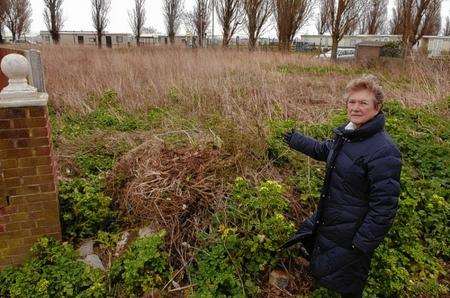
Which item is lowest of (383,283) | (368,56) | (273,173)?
(383,283)

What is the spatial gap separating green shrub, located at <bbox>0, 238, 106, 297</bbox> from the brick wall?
114 mm

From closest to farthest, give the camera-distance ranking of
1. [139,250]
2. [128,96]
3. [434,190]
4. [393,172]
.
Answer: [393,172] → [139,250] → [434,190] → [128,96]

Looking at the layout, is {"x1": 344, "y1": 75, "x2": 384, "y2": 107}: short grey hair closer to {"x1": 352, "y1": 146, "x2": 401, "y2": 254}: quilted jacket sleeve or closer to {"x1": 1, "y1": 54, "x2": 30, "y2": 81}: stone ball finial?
{"x1": 352, "y1": 146, "x2": 401, "y2": 254}: quilted jacket sleeve

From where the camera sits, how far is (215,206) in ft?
10.7

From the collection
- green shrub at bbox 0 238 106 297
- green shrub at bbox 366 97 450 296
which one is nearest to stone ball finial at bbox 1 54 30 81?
green shrub at bbox 0 238 106 297

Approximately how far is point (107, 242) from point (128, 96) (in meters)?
4.87

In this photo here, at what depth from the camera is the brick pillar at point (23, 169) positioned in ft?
8.44

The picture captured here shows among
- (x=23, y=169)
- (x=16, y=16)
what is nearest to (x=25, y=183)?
(x=23, y=169)

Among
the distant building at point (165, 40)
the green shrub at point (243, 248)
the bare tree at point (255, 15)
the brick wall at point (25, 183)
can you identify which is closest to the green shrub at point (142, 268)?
the green shrub at point (243, 248)

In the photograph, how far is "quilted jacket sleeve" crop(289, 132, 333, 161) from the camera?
2723 mm

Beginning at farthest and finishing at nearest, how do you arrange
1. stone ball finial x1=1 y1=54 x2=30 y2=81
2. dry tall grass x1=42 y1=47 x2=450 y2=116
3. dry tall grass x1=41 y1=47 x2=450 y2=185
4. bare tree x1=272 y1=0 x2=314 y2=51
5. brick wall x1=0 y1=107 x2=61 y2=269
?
1. bare tree x1=272 y1=0 x2=314 y2=51
2. dry tall grass x1=42 y1=47 x2=450 y2=116
3. dry tall grass x1=41 y1=47 x2=450 y2=185
4. brick wall x1=0 y1=107 x2=61 y2=269
5. stone ball finial x1=1 y1=54 x2=30 y2=81

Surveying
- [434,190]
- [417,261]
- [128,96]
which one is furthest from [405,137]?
[128,96]

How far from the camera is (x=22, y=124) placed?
2629 mm

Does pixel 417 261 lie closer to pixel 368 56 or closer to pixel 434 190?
pixel 434 190
